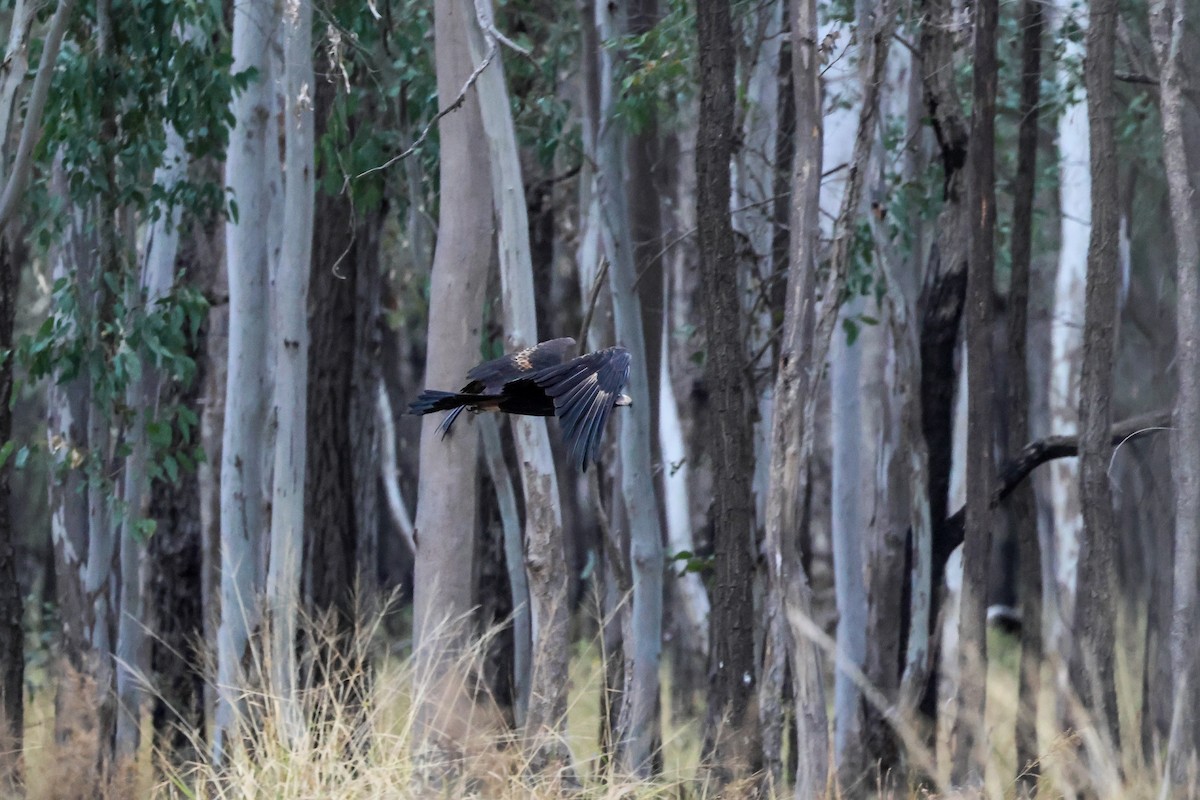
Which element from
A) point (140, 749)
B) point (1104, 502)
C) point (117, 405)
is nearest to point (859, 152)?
point (1104, 502)

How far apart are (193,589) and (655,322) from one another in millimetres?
3835

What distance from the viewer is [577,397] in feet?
13.3

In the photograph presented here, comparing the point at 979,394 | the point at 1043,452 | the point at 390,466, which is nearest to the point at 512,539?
the point at 979,394

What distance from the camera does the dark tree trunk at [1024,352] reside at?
299 inches

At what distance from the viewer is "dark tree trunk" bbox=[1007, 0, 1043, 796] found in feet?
24.9

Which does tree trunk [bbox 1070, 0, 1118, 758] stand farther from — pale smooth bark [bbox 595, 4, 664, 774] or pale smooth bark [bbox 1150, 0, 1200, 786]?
pale smooth bark [bbox 595, 4, 664, 774]

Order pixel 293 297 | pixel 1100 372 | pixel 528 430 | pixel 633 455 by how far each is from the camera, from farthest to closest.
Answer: pixel 633 455 < pixel 293 297 < pixel 1100 372 < pixel 528 430

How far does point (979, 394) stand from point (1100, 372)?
27.5 inches

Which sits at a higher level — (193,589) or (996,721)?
(193,589)

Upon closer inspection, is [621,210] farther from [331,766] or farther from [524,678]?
[331,766]

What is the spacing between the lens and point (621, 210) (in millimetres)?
7926

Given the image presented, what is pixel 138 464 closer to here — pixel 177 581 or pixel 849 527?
pixel 177 581

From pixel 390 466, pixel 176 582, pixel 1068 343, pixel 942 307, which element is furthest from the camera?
pixel 390 466

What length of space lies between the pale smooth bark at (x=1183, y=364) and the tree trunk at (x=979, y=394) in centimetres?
90
